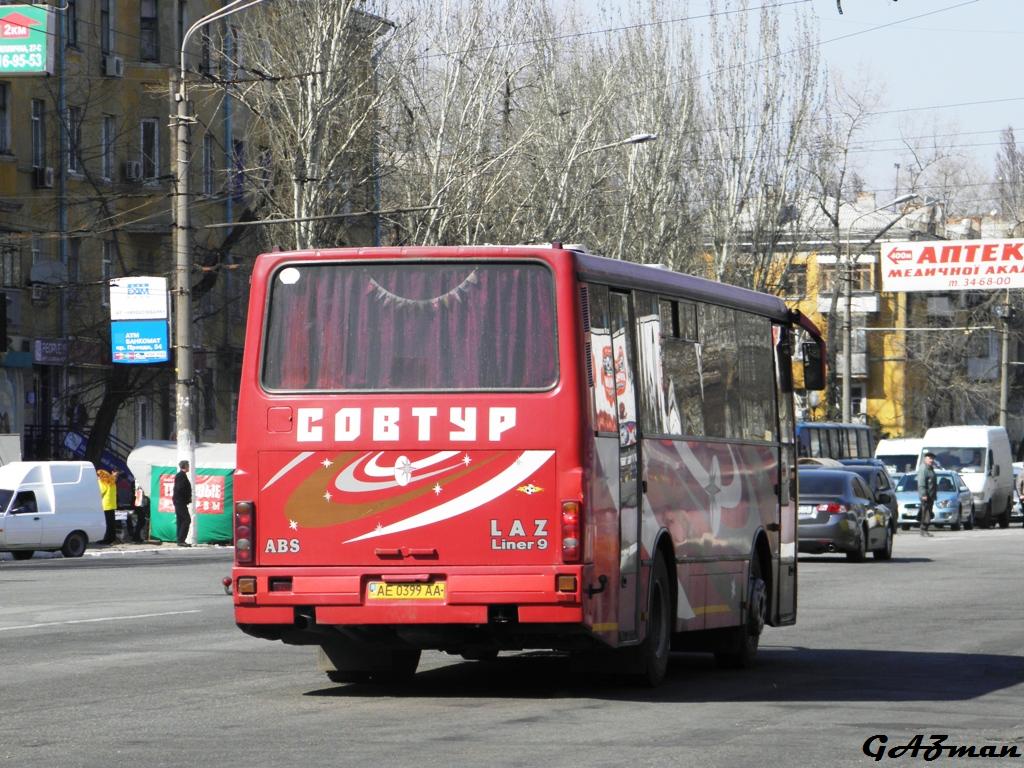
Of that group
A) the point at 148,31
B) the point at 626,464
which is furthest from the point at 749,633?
the point at 148,31

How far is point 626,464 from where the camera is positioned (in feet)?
43.7

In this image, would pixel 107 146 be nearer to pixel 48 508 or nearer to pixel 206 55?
pixel 206 55

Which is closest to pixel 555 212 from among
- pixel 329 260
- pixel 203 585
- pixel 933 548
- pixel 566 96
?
pixel 566 96

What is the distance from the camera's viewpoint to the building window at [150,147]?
5569 centimetres

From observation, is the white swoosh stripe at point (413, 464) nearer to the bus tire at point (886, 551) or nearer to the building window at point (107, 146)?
the bus tire at point (886, 551)

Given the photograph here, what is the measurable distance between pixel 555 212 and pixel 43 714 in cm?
4930

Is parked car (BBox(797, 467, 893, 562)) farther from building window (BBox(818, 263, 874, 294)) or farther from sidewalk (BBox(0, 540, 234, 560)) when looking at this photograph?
building window (BBox(818, 263, 874, 294))

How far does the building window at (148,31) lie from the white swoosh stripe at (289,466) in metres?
44.5

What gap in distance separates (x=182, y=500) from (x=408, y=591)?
1152 inches

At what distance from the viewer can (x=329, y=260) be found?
1320 centimetres

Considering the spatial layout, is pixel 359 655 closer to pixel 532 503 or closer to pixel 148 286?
pixel 532 503

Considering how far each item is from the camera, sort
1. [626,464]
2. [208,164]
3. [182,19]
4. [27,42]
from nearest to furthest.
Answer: [626,464] → [27,42] → [182,19] → [208,164]

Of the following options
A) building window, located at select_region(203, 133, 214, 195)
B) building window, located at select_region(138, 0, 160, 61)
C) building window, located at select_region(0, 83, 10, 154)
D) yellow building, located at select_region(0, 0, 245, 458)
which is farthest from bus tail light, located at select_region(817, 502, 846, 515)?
building window, located at select_region(138, 0, 160, 61)

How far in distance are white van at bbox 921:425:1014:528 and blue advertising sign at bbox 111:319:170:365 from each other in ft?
91.9
